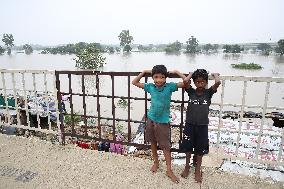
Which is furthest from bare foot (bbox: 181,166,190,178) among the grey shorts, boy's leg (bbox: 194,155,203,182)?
the grey shorts

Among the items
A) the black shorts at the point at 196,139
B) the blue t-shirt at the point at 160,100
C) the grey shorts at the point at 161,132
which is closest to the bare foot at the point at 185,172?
the black shorts at the point at 196,139

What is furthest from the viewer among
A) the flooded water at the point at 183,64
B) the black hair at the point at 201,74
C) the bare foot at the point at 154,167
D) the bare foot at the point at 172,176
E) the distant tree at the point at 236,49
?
the distant tree at the point at 236,49

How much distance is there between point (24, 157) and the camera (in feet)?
12.7

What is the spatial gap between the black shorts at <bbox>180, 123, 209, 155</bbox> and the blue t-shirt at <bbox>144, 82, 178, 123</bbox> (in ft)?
1.05

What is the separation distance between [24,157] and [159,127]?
7.50 ft

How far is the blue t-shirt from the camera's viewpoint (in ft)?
10.2

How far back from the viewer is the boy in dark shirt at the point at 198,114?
9.77 ft

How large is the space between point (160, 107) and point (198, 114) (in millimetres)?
488

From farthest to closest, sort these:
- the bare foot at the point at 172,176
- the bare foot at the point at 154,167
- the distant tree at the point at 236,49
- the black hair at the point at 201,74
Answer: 1. the distant tree at the point at 236,49
2. the bare foot at the point at 154,167
3. the bare foot at the point at 172,176
4. the black hair at the point at 201,74

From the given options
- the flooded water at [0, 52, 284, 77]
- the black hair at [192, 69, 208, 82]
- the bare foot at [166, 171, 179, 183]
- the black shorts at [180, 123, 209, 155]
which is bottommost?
the flooded water at [0, 52, 284, 77]

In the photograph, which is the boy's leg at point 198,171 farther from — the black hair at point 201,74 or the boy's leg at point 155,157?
the black hair at point 201,74

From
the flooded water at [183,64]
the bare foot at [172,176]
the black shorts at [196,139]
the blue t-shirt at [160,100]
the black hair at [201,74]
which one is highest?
the black hair at [201,74]

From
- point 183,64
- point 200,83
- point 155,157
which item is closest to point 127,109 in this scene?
point 155,157

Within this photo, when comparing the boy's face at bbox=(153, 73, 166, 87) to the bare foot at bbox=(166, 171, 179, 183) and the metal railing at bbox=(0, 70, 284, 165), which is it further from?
the bare foot at bbox=(166, 171, 179, 183)
